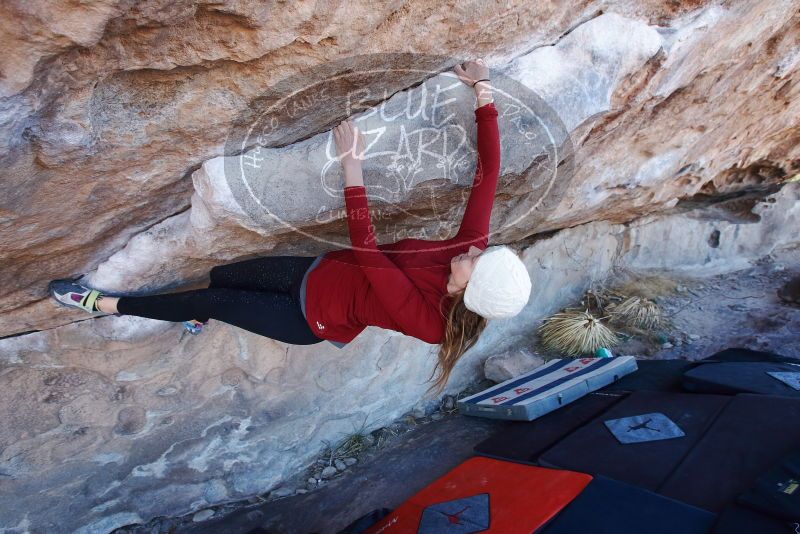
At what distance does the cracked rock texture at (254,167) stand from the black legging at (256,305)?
142 mm

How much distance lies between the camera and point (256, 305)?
6.31ft

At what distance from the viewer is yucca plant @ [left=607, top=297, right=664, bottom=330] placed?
422cm

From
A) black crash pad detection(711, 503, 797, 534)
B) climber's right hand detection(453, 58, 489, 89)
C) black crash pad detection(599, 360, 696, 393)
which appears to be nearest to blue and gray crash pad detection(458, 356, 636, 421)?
black crash pad detection(599, 360, 696, 393)

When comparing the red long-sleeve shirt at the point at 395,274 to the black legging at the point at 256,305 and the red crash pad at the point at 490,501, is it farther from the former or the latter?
the red crash pad at the point at 490,501

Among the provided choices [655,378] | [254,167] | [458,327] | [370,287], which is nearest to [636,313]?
[655,378]

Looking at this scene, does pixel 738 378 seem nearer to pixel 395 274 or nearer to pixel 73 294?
pixel 395 274

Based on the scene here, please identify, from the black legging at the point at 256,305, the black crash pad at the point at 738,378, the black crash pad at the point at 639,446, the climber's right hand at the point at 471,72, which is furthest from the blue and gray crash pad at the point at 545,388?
the climber's right hand at the point at 471,72

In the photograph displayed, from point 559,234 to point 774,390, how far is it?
170cm

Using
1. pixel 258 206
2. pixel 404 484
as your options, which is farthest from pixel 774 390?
pixel 258 206

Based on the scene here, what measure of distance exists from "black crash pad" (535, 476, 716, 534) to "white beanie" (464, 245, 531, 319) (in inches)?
→ 36.0

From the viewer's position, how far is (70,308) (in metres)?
2.04

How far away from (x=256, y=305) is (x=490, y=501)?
121cm

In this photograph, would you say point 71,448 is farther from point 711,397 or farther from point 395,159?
point 711,397

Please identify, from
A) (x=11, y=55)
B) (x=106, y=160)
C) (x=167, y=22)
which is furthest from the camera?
(x=106, y=160)
